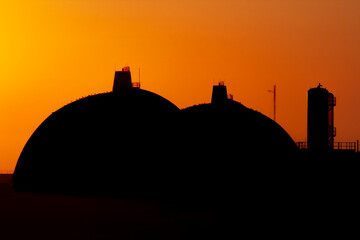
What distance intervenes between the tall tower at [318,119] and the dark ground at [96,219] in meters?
18.7

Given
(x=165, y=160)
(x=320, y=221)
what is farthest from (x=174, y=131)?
(x=320, y=221)

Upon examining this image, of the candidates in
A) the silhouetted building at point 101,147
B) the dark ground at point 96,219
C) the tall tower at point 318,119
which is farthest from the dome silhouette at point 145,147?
the tall tower at point 318,119

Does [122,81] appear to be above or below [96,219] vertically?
above

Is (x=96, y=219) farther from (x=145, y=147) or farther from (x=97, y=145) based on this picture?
(x=97, y=145)

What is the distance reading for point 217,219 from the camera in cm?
4331

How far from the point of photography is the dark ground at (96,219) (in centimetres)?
4075

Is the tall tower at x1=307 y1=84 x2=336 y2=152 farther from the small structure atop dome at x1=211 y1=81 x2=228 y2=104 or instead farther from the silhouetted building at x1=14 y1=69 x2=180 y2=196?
the silhouetted building at x1=14 y1=69 x2=180 y2=196

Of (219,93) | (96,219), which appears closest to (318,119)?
(219,93)

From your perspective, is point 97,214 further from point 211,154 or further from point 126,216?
point 211,154

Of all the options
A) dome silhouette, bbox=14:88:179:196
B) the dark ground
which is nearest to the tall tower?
dome silhouette, bbox=14:88:179:196

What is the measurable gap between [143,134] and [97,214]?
8597mm

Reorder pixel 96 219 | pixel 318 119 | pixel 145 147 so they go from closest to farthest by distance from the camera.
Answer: pixel 96 219 < pixel 145 147 < pixel 318 119

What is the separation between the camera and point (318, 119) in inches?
2520

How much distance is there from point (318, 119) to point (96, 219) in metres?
24.8
